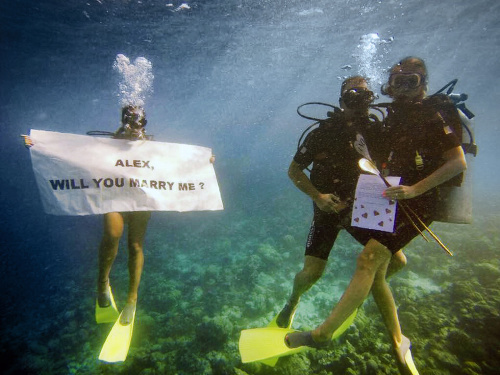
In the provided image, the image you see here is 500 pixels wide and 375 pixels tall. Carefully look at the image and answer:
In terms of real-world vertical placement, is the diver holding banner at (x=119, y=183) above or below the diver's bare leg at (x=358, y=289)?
above

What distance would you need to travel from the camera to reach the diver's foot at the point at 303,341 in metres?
2.52

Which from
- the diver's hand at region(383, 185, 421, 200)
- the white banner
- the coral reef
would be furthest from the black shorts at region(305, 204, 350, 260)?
the coral reef

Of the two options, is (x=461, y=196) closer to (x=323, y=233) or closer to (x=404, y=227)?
(x=404, y=227)

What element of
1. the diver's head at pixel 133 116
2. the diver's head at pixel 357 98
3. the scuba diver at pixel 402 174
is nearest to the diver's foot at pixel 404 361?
the scuba diver at pixel 402 174

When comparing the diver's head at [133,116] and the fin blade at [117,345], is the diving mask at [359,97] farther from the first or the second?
the fin blade at [117,345]

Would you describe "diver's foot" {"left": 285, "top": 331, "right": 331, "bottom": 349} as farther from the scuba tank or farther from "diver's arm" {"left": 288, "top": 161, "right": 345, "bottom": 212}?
the scuba tank

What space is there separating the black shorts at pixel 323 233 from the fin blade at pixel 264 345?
4.18ft

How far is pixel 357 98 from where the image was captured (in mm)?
2855

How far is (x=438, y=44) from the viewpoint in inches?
703

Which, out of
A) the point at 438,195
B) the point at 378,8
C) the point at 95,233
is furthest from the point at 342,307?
the point at 378,8

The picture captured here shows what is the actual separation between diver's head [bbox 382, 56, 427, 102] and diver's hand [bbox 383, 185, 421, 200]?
4.05ft

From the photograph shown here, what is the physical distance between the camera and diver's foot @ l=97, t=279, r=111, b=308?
383 centimetres

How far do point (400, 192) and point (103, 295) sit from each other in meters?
4.52

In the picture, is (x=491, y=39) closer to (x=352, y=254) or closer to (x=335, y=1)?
(x=335, y=1)
